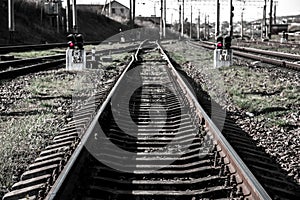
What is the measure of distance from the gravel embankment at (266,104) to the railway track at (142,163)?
829 millimetres

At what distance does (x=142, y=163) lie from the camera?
5.57m

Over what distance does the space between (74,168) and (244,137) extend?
3.19 metres

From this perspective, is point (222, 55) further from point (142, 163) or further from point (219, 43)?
point (142, 163)

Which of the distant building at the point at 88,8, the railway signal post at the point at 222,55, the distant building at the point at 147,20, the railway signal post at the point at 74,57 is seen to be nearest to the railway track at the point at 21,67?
the railway signal post at the point at 74,57

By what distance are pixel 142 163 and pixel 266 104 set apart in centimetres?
511

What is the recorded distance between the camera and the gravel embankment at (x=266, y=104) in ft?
21.7

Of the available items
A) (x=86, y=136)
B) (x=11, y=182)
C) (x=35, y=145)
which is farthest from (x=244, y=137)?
(x=11, y=182)

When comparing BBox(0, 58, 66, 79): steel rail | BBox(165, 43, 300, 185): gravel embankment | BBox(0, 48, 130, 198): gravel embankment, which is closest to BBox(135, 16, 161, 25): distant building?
BBox(0, 58, 66, 79): steel rail

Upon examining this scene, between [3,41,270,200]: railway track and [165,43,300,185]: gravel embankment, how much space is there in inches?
32.6

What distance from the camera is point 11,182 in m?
4.93

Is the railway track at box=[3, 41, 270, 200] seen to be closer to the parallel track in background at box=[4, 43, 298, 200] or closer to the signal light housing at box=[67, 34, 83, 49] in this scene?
the parallel track in background at box=[4, 43, 298, 200]

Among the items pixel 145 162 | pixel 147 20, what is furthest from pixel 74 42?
pixel 147 20

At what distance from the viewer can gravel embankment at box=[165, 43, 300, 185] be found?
6.62 m

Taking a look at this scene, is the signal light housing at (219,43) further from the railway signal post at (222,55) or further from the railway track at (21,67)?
the railway track at (21,67)
